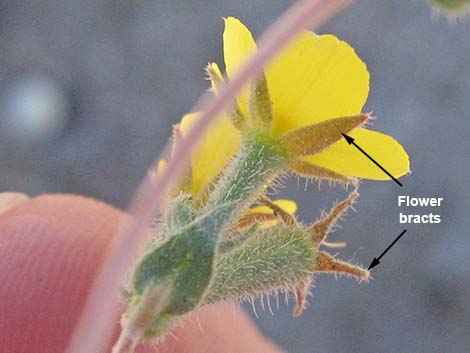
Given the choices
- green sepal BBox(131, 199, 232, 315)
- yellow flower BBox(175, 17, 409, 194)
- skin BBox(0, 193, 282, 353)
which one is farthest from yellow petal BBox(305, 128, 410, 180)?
skin BBox(0, 193, 282, 353)

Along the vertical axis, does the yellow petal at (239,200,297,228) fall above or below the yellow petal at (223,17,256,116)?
below

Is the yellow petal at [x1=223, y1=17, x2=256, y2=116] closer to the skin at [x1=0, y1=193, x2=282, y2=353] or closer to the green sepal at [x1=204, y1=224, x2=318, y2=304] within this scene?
the green sepal at [x1=204, y1=224, x2=318, y2=304]

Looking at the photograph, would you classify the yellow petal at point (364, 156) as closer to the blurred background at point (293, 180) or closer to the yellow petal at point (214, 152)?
the yellow petal at point (214, 152)

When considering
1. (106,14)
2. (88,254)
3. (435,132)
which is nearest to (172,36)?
(106,14)

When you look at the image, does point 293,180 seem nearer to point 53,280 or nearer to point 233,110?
point 53,280

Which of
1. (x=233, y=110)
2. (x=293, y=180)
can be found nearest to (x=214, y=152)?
(x=233, y=110)

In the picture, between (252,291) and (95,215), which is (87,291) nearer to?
(95,215)
